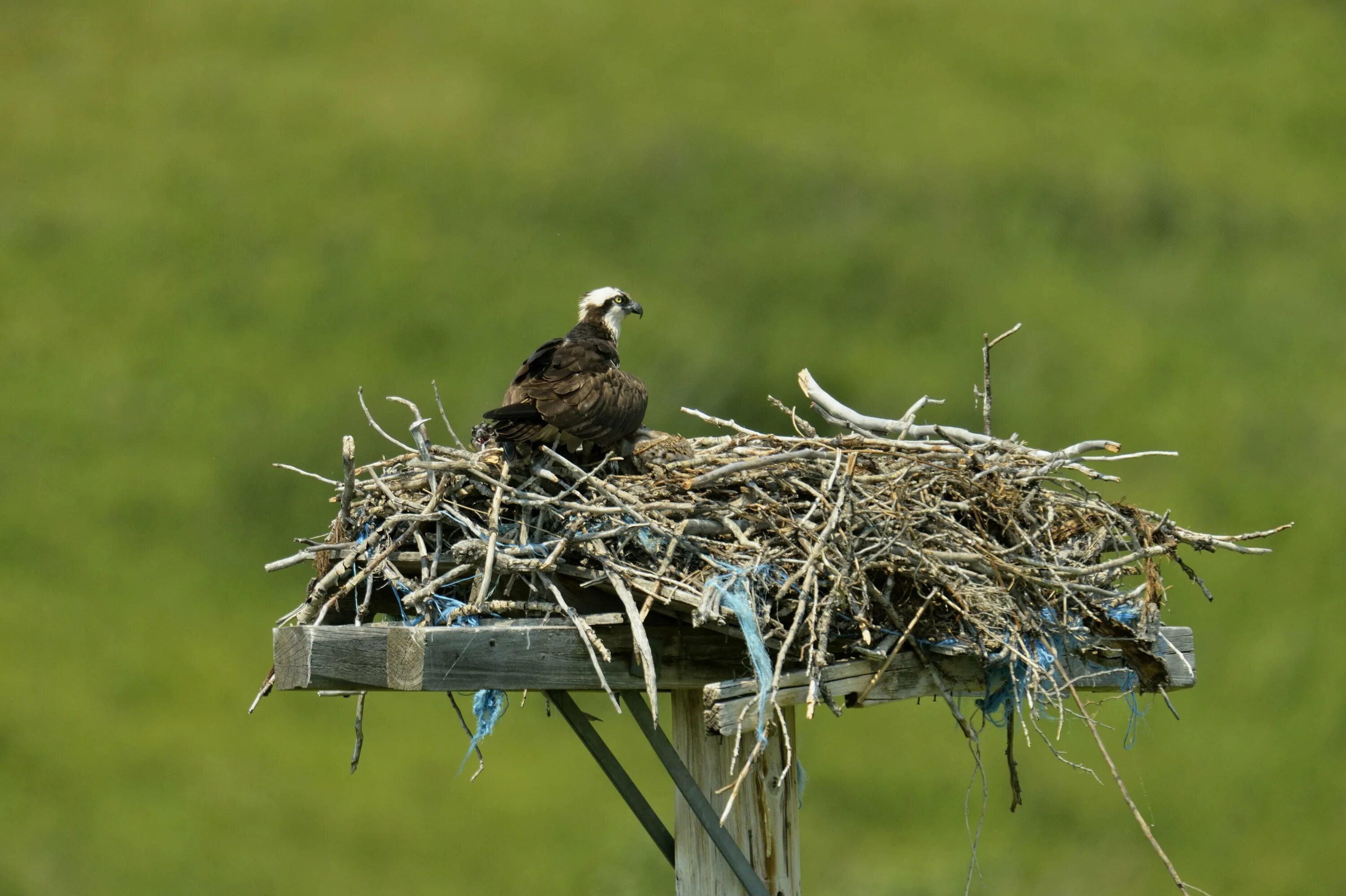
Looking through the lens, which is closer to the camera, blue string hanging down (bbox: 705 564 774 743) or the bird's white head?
blue string hanging down (bbox: 705 564 774 743)

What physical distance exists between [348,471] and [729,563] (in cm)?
103

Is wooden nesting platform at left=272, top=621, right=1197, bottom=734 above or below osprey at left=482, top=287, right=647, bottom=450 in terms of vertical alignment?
below

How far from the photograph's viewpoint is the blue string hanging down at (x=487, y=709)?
411 cm

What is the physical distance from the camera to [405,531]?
4.03m

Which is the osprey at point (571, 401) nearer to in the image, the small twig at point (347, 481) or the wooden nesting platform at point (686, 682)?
the small twig at point (347, 481)

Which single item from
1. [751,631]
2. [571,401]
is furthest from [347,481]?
[751,631]

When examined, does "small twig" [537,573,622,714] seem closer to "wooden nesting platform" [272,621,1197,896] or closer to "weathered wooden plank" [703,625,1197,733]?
"wooden nesting platform" [272,621,1197,896]

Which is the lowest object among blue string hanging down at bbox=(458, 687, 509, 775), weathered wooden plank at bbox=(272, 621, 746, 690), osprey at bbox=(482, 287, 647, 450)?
blue string hanging down at bbox=(458, 687, 509, 775)

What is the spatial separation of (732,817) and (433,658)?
1.28m

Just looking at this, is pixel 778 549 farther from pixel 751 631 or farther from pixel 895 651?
pixel 895 651

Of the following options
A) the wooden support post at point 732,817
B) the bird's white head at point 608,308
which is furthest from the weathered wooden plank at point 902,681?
the bird's white head at point 608,308

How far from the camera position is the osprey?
4.18 m

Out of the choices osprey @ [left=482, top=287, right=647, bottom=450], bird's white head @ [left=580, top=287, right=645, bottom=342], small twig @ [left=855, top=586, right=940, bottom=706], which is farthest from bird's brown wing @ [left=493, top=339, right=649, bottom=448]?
bird's white head @ [left=580, top=287, right=645, bottom=342]

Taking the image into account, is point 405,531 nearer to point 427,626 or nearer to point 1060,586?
point 427,626
